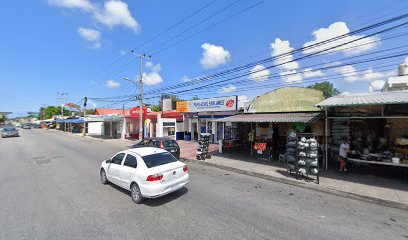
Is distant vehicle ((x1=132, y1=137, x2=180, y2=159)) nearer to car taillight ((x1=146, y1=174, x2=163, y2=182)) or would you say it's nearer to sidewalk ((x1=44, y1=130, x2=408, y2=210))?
sidewalk ((x1=44, y1=130, x2=408, y2=210))

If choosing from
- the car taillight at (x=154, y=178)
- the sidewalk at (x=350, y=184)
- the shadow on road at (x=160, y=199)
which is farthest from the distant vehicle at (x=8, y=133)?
the car taillight at (x=154, y=178)

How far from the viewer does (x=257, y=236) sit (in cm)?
426

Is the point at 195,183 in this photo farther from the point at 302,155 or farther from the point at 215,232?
the point at 302,155

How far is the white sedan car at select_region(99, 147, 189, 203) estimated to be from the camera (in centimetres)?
582

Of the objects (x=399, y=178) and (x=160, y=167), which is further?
(x=399, y=178)

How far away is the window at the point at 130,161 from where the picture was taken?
21.3 feet

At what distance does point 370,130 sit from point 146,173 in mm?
12478

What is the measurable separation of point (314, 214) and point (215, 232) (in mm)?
2942

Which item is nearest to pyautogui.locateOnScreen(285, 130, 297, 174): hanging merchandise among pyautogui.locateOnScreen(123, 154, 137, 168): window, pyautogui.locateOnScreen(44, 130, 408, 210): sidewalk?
pyautogui.locateOnScreen(44, 130, 408, 210): sidewalk

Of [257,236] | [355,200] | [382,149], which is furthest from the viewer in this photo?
[382,149]

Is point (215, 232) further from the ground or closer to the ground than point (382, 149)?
closer to the ground

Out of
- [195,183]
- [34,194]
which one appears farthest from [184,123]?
[34,194]

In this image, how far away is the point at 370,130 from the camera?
11375mm

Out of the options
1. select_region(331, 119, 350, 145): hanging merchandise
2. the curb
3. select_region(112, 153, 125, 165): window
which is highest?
select_region(331, 119, 350, 145): hanging merchandise
